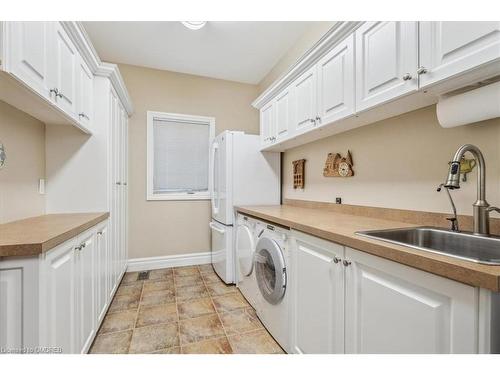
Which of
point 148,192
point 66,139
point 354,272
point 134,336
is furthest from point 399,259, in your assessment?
point 148,192

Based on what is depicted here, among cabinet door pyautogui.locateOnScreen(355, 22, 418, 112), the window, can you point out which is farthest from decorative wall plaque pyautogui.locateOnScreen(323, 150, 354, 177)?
the window

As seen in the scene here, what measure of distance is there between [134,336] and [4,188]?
1.34m

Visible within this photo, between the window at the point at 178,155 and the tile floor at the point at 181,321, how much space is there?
3.90ft

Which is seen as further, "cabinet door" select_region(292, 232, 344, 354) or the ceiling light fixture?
the ceiling light fixture

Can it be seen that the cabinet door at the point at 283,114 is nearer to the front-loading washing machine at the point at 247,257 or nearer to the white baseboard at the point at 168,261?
the front-loading washing machine at the point at 247,257

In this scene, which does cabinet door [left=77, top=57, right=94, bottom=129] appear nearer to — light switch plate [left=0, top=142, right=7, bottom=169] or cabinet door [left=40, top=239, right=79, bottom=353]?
light switch plate [left=0, top=142, right=7, bottom=169]

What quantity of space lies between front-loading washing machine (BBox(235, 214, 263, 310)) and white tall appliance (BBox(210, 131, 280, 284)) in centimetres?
16

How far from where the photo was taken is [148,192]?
10.8 feet

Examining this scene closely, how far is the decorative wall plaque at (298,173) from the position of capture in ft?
8.80

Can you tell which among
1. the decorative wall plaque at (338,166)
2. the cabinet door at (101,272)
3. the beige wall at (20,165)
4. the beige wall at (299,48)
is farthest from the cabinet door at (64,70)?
the decorative wall plaque at (338,166)

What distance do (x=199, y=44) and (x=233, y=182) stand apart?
1.61 meters

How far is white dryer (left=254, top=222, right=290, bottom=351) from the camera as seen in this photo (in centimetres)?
162
